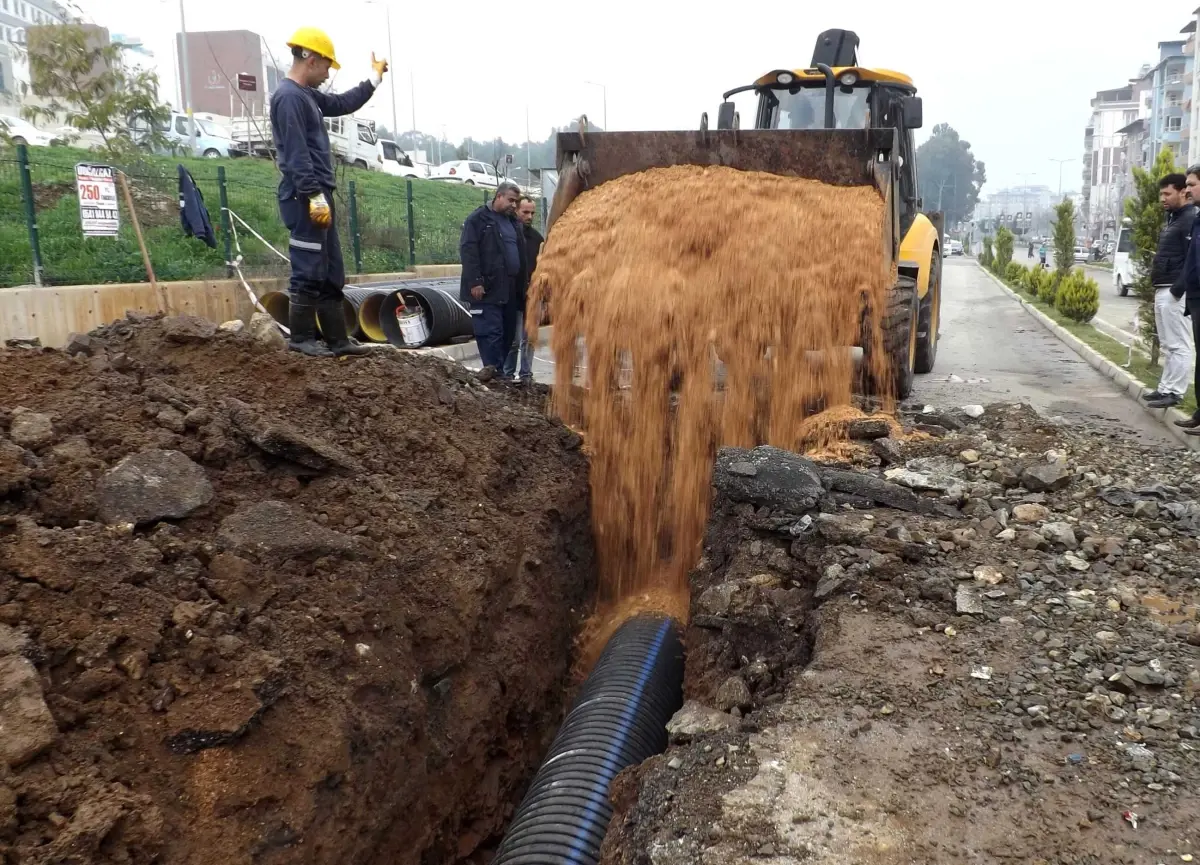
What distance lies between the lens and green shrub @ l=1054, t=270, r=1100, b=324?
15.0 metres

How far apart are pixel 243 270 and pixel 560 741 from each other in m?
9.18

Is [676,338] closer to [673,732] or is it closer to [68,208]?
[673,732]

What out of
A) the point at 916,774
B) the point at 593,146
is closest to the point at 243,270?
the point at 593,146

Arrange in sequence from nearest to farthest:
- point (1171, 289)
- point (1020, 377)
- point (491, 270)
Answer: point (1171, 289)
point (491, 270)
point (1020, 377)

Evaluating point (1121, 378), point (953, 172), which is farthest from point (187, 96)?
point (953, 172)

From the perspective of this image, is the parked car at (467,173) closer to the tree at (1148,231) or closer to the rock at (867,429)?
the tree at (1148,231)

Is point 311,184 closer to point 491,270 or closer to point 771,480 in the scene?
point 491,270

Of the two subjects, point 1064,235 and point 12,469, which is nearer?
point 12,469

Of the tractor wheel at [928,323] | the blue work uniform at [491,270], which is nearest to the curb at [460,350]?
the blue work uniform at [491,270]

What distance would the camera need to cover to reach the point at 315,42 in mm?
5156

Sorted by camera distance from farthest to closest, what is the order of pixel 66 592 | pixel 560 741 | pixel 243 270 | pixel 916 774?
pixel 243 270, pixel 560 741, pixel 66 592, pixel 916 774

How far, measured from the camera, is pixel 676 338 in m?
5.21

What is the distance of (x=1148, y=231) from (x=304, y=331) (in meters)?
9.78

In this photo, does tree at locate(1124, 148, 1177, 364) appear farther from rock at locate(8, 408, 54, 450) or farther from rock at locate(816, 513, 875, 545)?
rock at locate(8, 408, 54, 450)
